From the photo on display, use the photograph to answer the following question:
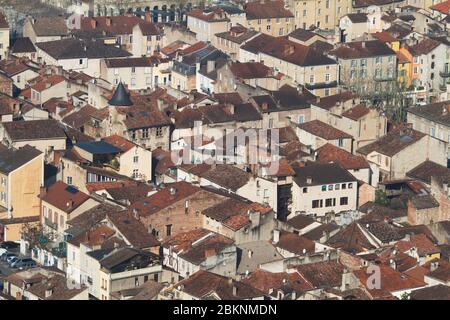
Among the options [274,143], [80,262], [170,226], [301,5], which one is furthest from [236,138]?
[301,5]

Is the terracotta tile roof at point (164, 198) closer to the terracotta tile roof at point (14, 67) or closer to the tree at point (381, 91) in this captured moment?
the tree at point (381, 91)

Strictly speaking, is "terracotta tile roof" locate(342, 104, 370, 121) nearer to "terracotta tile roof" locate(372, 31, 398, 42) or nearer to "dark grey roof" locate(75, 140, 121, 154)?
"dark grey roof" locate(75, 140, 121, 154)

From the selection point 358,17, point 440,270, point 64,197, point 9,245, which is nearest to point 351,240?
point 440,270

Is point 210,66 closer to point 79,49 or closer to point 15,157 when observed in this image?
point 79,49
